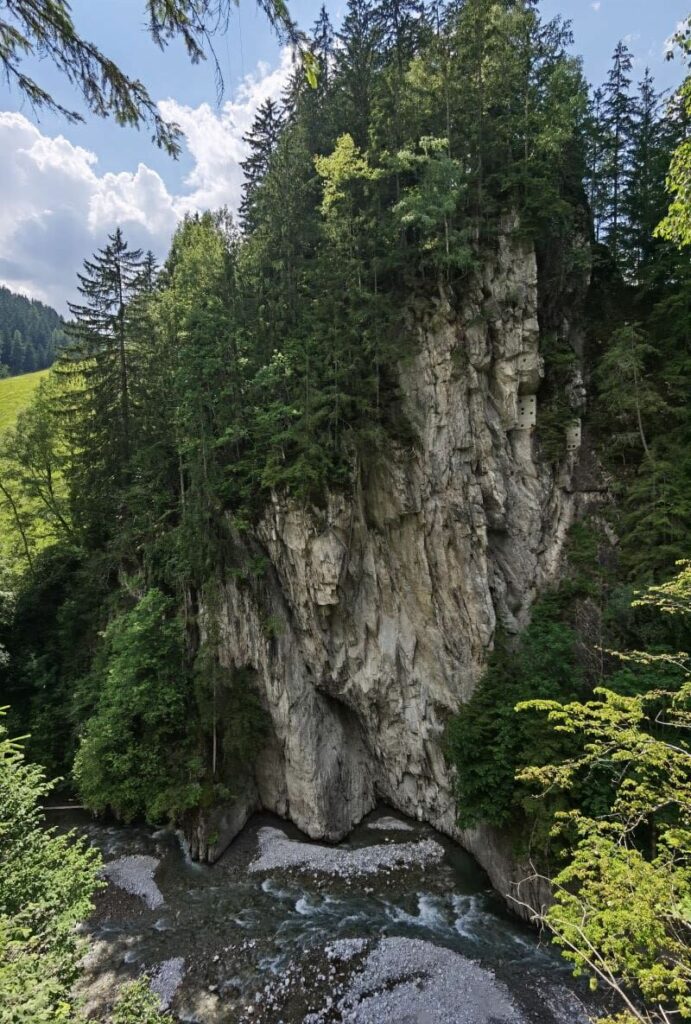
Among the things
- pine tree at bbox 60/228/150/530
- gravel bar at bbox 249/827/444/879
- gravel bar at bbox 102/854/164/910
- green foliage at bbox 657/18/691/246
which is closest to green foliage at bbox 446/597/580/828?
gravel bar at bbox 249/827/444/879

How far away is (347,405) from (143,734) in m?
13.7

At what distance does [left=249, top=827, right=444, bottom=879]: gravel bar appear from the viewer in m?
14.9

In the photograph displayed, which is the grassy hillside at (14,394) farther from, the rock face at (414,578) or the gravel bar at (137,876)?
the gravel bar at (137,876)

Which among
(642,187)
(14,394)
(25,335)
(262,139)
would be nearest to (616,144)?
(642,187)

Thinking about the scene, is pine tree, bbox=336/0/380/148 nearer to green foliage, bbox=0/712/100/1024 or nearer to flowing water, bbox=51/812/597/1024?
green foliage, bbox=0/712/100/1024

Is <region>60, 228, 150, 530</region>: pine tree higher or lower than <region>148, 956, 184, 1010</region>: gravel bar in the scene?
higher

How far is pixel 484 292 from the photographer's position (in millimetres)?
18109

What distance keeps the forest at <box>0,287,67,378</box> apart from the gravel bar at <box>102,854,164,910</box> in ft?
293

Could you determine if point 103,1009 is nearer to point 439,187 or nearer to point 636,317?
point 439,187

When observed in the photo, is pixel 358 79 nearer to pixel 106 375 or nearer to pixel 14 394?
pixel 106 375

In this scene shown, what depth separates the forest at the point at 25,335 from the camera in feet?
321

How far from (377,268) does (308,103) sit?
11.9 meters

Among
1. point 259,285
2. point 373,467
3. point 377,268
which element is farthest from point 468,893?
point 259,285

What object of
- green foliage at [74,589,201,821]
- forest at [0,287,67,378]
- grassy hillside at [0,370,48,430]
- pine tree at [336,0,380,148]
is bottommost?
green foliage at [74,589,201,821]
